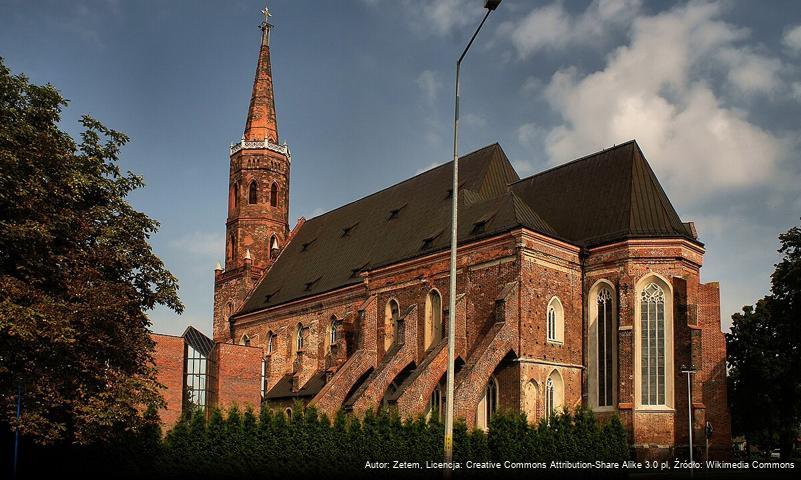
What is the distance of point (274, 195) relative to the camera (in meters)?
60.2

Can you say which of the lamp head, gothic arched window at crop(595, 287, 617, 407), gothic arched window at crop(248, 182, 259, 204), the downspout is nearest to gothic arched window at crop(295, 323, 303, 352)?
gothic arched window at crop(248, 182, 259, 204)

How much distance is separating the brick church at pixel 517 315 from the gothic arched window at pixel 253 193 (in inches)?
513

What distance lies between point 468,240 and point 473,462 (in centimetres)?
1091

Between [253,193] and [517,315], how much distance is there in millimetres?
32013

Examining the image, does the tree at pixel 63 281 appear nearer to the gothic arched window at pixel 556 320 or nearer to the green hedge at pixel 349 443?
the green hedge at pixel 349 443

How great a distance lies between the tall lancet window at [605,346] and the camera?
108ft

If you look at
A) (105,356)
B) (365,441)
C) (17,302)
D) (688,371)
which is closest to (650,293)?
(688,371)

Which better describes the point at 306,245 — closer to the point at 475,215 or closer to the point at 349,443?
the point at 475,215

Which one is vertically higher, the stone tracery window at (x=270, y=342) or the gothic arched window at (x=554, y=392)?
the stone tracery window at (x=270, y=342)

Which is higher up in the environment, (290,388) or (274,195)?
(274,195)

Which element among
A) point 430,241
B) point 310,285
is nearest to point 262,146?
point 310,285

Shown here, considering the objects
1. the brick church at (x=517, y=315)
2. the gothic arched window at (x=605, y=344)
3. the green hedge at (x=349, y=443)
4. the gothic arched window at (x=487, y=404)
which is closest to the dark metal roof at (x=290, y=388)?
the brick church at (x=517, y=315)

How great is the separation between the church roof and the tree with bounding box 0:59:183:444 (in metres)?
16.2

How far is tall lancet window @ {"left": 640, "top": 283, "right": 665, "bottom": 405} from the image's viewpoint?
104ft
